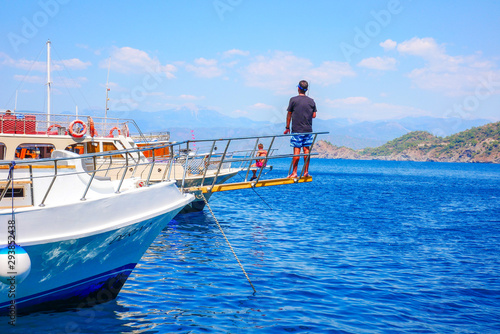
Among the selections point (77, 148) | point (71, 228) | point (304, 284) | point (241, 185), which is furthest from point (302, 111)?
point (77, 148)

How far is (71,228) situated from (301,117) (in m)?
5.21

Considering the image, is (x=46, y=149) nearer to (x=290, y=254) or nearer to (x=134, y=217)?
(x=134, y=217)

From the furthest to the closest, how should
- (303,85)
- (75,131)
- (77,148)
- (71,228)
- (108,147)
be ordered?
(108,147)
(77,148)
(75,131)
(303,85)
(71,228)

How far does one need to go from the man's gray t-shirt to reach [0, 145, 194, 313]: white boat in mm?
3043

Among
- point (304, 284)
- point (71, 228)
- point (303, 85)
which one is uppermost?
point (303, 85)

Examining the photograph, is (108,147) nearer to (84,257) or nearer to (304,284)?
(304,284)

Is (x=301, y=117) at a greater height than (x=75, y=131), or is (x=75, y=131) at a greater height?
(x=301, y=117)

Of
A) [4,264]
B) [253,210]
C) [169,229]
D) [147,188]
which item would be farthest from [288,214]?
[4,264]

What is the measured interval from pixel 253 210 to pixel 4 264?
20274 millimetres

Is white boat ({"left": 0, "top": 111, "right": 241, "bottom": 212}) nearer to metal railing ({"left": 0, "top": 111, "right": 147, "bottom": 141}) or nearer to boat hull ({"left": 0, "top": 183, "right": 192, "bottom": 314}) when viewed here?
metal railing ({"left": 0, "top": 111, "right": 147, "bottom": 141})

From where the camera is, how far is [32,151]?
12648mm

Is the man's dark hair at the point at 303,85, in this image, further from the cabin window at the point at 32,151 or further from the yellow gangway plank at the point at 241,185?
the cabin window at the point at 32,151

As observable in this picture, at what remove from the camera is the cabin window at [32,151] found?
1209 centimetres

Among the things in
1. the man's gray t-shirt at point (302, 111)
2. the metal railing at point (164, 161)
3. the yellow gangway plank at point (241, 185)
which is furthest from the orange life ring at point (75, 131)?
the man's gray t-shirt at point (302, 111)
